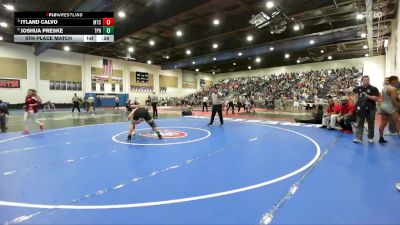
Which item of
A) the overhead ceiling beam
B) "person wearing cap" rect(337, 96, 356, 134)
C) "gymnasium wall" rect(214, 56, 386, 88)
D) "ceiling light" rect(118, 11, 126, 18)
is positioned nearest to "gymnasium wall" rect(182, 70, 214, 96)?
"gymnasium wall" rect(214, 56, 386, 88)

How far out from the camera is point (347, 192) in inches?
134

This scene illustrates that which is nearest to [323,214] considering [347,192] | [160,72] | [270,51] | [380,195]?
[347,192]

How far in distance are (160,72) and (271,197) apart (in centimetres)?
3720

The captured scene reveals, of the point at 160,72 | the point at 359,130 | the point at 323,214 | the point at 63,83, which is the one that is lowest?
the point at 323,214

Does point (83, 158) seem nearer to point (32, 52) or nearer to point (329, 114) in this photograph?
point (329, 114)
